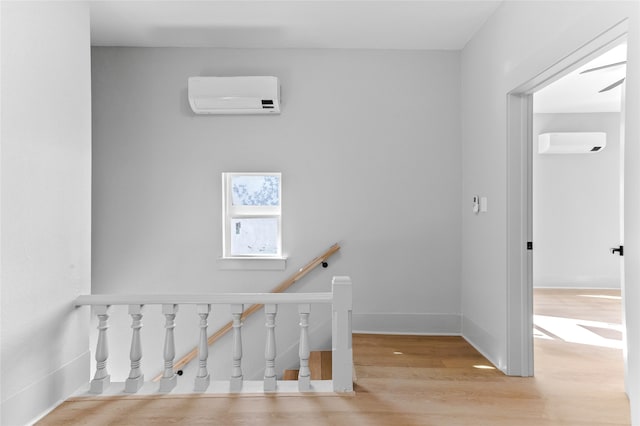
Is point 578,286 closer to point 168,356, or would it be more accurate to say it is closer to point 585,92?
point 585,92

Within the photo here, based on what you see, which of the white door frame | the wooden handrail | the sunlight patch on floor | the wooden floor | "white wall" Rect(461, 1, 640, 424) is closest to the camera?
"white wall" Rect(461, 1, 640, 424)

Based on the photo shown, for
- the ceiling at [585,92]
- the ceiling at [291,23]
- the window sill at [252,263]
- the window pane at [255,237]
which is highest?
the ceiling at [291,23]

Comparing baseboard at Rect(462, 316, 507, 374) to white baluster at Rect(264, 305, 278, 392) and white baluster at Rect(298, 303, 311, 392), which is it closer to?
white baluster at Rect(298, 303, 311, 392)

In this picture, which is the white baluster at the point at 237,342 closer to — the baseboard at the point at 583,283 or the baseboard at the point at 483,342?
the baseboard at the point at 483,342

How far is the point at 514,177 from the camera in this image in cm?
265

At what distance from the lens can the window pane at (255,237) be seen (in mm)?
3705

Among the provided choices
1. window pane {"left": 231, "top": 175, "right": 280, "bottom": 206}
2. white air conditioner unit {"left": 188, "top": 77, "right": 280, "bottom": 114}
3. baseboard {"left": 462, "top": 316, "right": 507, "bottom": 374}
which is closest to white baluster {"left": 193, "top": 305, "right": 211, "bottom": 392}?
window pane {"left": 231, "top": 175, "right": 280, "bottom": 206}

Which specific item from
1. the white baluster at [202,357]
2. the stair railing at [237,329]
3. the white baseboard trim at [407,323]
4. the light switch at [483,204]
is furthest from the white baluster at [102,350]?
the light switch at [483,204]

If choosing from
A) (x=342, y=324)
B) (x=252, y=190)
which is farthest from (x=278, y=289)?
(x=342, y=324)

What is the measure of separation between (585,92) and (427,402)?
14.1 ft

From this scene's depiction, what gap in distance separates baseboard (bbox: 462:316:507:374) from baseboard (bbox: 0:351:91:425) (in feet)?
8.59

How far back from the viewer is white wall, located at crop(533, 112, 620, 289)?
5.70m

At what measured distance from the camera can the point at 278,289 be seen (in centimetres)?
355

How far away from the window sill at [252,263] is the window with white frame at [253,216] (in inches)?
4.0
